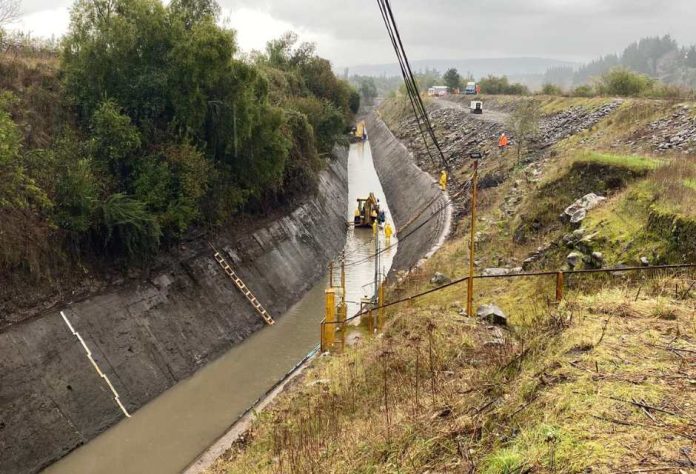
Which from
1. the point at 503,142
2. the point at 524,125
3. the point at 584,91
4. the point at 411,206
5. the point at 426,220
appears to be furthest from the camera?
the point at 584,91

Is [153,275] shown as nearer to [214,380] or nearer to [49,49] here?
[214,380]

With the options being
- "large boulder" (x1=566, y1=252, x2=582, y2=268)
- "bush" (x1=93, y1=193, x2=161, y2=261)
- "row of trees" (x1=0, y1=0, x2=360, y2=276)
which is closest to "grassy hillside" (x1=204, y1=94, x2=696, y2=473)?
"large boulder" (x1=566, y1=252, x2=582, y2=268)

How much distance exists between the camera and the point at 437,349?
11.4 m

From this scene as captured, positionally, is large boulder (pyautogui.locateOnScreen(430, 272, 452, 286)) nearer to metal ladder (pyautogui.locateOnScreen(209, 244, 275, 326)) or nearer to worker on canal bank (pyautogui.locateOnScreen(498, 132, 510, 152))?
metal ladder (pyautogui.locateOnScreen(209, 244, 275, 326))

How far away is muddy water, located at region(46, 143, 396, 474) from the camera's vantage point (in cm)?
1373

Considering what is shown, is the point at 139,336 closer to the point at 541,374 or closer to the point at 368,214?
the point at 541,374

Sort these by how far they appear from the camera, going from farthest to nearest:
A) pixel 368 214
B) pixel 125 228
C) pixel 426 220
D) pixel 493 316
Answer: pixel 368 214
pixel 426 220
pixel 125 228
pixel 493 316

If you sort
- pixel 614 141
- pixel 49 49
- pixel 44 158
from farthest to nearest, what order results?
pixel 614 141
pixel 49 49
pixel 44 158

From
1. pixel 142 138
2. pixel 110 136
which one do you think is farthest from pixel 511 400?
pixel 142 138

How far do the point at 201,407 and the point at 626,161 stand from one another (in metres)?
16.6

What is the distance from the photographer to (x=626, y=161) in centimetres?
1888

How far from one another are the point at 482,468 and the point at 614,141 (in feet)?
83.2

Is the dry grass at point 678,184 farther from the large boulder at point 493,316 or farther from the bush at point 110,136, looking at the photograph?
the bush at point 110,136

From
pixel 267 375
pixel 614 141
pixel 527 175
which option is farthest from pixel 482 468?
pixel 614 141
